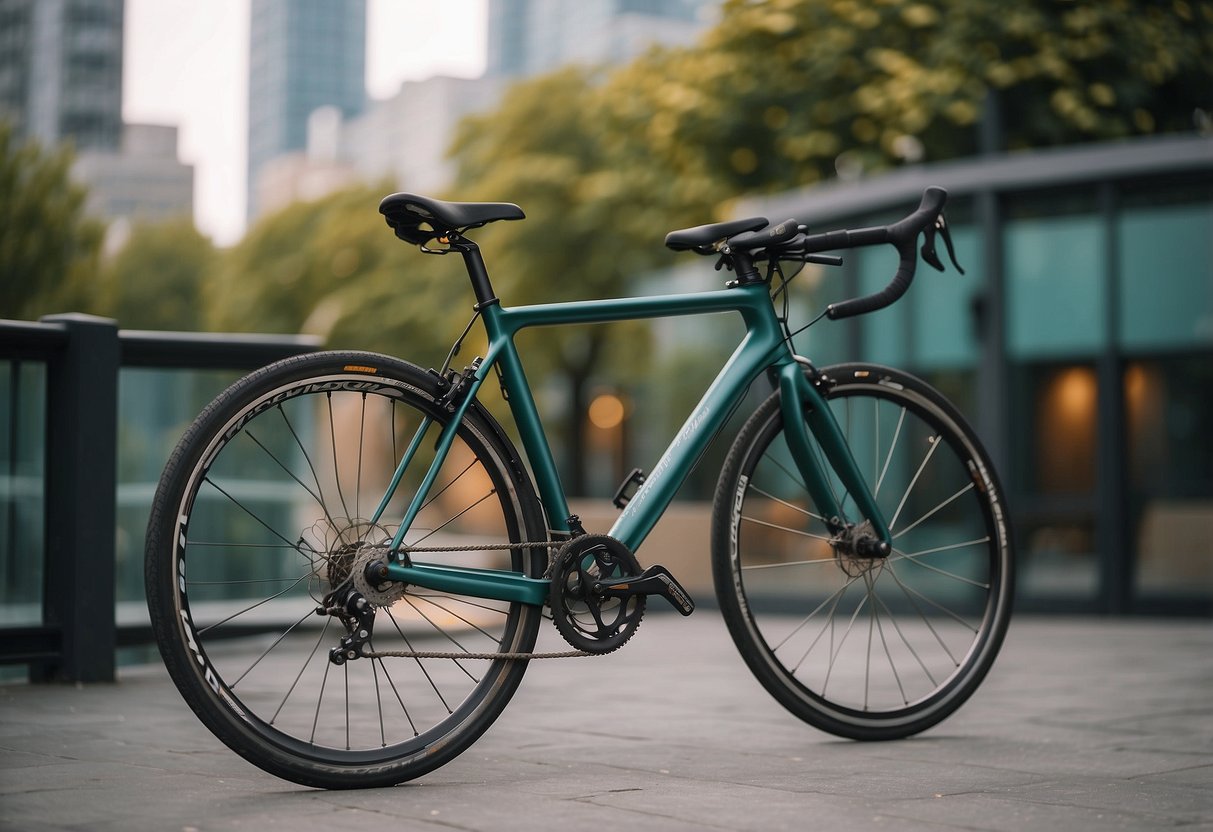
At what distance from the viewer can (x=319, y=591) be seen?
12.7 feet

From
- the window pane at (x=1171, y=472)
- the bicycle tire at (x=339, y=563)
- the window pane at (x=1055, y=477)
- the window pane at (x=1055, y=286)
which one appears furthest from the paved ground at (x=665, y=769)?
the window pane at (x=1055, y=286)

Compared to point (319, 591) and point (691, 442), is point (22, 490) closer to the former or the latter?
point (319, 591)

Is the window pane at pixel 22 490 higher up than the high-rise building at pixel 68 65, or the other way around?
the high-rise building at pixel 68 65

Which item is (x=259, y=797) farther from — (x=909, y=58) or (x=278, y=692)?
(x=909, y=58)

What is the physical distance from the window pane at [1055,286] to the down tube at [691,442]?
835cm

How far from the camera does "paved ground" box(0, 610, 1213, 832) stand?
3.30 m

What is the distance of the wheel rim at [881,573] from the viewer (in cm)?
454

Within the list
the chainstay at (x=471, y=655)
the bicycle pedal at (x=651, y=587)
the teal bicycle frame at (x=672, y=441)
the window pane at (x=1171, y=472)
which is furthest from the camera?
the window pane at (x=1171, y=472)

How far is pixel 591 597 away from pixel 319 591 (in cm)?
66

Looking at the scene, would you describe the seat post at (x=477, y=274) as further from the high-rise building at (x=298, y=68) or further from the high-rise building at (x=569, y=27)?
the high-rise building at (x=298, y=68)

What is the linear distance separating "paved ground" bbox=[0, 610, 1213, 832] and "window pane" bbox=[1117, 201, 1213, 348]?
599 centimetres

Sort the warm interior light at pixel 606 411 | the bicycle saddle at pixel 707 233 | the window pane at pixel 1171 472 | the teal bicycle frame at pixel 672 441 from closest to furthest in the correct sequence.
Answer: the teal bicycle frame at pixel 672 441, the bicycle saddle at pixel 707 233, the window pane at pixel 1171 472, the warm interior light at pixel 606 411

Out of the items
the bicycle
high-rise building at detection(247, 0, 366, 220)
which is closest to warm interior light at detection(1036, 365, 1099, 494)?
the bicycle

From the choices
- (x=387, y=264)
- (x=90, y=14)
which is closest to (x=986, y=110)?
(x=387, y=264)
